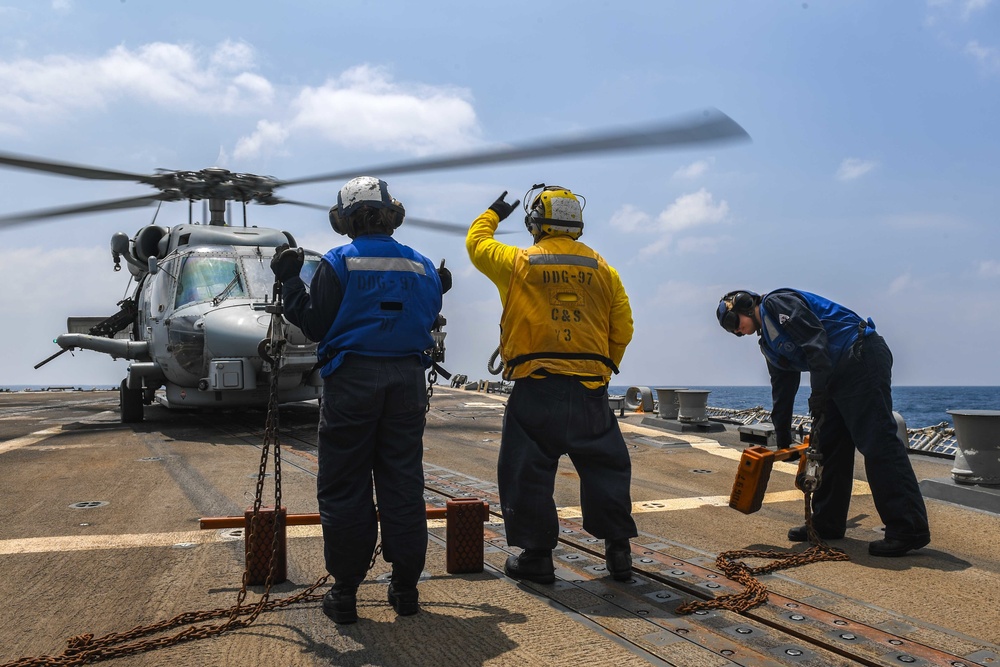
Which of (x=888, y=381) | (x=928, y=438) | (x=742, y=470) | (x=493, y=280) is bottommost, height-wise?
(x=928, y=438)

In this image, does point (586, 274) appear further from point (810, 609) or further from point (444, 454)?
point (444, 454)

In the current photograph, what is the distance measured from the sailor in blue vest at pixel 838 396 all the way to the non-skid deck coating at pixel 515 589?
7.7 inches

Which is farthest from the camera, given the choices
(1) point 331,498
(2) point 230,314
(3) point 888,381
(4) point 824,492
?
(2) point 230,314

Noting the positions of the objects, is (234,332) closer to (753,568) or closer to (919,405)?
(753,568)

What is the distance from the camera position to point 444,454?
7.84 metres

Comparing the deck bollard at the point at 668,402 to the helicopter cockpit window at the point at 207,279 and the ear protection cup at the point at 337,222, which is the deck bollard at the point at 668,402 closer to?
the helicopter cockpit window at the point at 207,279

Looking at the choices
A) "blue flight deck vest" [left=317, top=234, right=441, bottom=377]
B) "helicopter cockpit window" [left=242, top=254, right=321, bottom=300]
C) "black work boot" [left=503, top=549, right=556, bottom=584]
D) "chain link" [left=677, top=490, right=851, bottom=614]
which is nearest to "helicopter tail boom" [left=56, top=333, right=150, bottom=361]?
"helicopter cockpit window" [left=242, top=254, right=321, bottom=300]

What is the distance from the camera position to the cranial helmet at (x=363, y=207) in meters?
3.28

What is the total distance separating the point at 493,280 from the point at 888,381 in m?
2.18

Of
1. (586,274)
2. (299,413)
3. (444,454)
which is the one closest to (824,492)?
(586,274)

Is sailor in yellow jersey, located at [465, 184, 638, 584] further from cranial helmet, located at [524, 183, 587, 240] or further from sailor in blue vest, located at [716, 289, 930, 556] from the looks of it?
sailor in blue vest, located at [716, 289, 930, 556]

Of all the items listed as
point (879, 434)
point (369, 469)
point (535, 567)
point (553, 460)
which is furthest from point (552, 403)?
point (879, 434)

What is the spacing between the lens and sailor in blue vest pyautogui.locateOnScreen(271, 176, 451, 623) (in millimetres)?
3010

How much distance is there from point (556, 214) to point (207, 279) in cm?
765
